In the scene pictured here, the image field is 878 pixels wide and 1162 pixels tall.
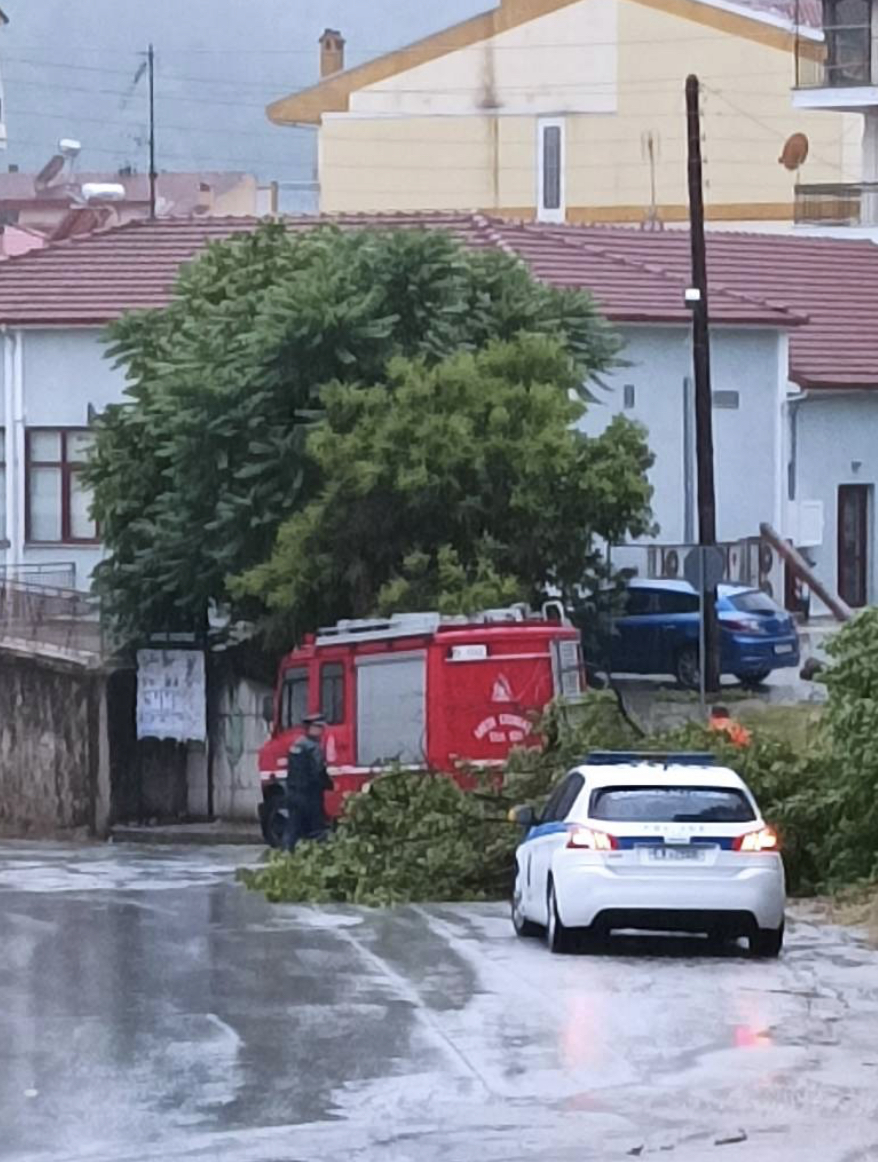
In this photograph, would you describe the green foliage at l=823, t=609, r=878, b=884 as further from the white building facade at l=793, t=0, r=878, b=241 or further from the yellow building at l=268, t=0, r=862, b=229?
the yellow building at l=268, t=0, r=862, b=229

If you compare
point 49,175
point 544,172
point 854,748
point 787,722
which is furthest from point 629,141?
point 854,748

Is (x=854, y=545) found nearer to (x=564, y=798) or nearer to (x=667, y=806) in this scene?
(x=564, y=798)

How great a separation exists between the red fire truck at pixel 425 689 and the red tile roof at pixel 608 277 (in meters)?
14.1

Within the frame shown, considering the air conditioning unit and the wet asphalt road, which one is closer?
the wet asphalt road

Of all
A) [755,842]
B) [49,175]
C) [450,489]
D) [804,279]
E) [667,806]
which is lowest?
[755,842]

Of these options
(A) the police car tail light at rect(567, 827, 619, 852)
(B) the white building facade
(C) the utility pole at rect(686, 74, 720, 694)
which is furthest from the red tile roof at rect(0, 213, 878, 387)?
(A) the police car tail light at rect(567, 827, 619, 852)

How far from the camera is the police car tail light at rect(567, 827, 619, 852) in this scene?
779 inches

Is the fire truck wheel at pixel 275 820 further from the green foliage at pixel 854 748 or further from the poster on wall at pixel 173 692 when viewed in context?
the green foliage at pixel 854 748

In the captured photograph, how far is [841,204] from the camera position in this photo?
69.8 m

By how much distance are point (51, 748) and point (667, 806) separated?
23.1m

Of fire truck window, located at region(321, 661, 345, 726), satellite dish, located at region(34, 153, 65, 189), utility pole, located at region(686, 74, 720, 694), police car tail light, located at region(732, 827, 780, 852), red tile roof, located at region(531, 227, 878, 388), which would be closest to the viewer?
police car tail light, located at region(732, 827, 780, 852)

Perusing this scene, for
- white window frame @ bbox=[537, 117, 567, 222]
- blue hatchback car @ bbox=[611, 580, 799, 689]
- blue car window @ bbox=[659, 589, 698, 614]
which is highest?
white window frame @ bbox=[537, 117, 567, 222]

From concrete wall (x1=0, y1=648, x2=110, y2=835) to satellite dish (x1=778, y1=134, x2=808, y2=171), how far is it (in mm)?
39433

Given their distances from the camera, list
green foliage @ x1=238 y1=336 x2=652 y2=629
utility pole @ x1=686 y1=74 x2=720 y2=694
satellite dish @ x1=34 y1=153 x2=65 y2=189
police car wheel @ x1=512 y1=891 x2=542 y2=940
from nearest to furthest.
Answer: police car wheel @ x1=512 y1=891 x2=542 y2=940 → green foliage @ x1=238 y1=336 x2=652 y2=629 → utility pole @ x1=686 y1=74 x2=720 y2=694 → satellite dish @ x1=34 y1=153 x2=65 y2=189
